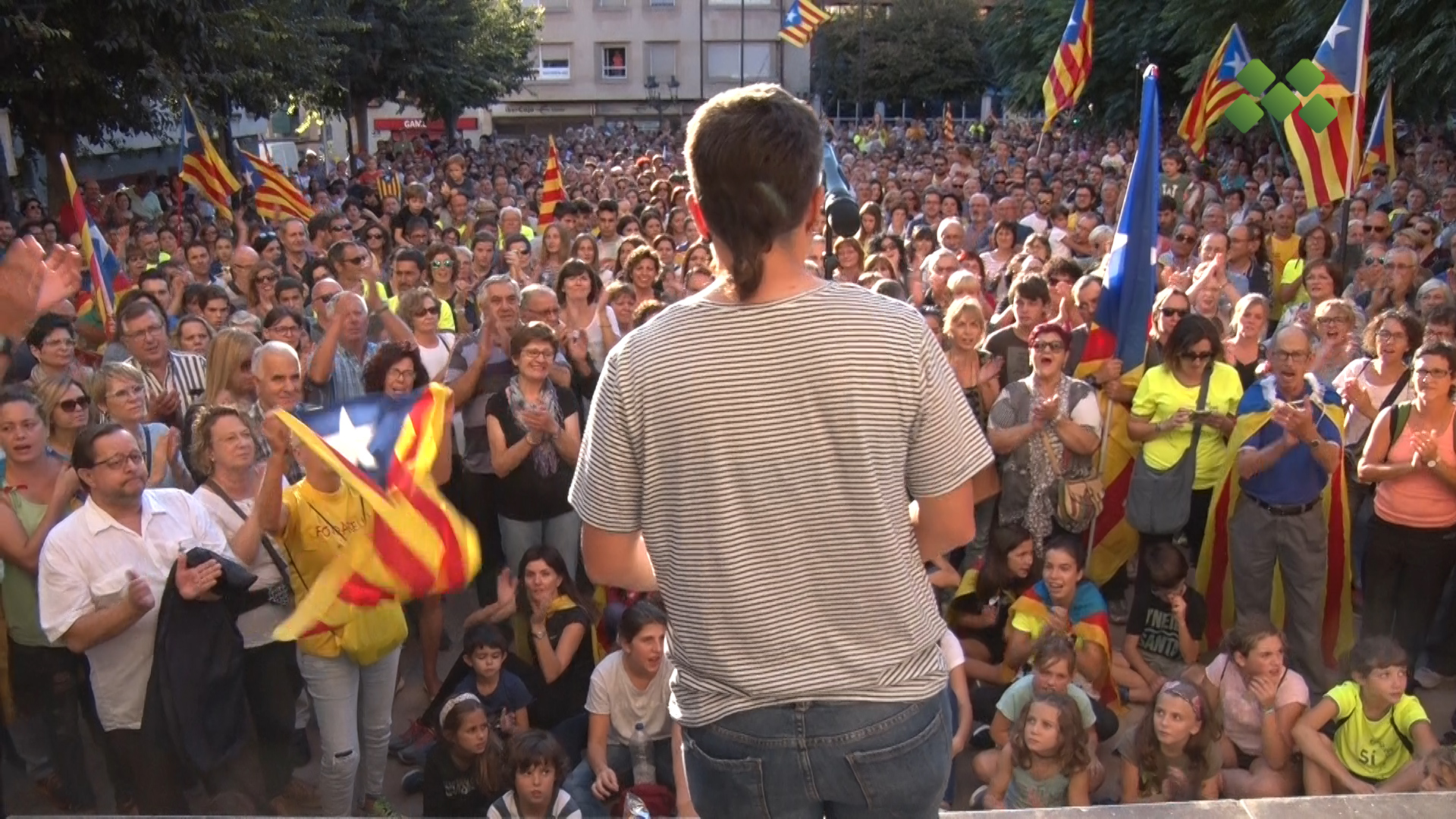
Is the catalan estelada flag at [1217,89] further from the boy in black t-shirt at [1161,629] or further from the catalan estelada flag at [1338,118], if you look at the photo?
the boy in black t-shirt at [1161,629]

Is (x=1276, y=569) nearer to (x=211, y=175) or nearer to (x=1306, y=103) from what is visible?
(x=1306, y=103)

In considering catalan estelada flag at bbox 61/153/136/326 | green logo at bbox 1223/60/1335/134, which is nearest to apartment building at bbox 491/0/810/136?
green logo at bbox 1223/60/1335/134

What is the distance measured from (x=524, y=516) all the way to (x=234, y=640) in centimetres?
179

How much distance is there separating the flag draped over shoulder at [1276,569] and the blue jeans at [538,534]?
2842 millimetres

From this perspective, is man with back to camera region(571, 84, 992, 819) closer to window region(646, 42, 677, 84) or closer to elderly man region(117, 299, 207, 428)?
elderly man region(117, 299, 207, 428)

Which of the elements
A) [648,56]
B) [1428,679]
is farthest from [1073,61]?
[648,56]

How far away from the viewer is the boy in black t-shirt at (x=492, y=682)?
16.4ft

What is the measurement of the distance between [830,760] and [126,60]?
1484 centimetres

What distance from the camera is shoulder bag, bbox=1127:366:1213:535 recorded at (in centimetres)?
579

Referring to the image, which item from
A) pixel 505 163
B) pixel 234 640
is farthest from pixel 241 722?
pixel 505 163

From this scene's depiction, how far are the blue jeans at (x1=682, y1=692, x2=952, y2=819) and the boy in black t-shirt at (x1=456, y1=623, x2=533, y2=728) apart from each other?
309 cm

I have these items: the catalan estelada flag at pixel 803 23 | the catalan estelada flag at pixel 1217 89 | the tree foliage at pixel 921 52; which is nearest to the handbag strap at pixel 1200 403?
the catalan estelada flag at pixel 1217 89

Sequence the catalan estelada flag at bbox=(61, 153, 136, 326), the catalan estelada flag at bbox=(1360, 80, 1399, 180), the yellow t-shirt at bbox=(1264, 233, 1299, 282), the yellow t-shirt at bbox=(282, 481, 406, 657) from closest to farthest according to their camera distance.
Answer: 1. the yellow t-shirt at bbox=(282, 481, 406, 657)
2. the catalan estelada flag at bbox=(61, 153, 136, 326)
3. the yellow t-shirt at bbox=(1264, 233, 1299, 282)
4. the catalan estelada flag at bbox=(1360, 80, 1399, 180)

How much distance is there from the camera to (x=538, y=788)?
4.30 m
